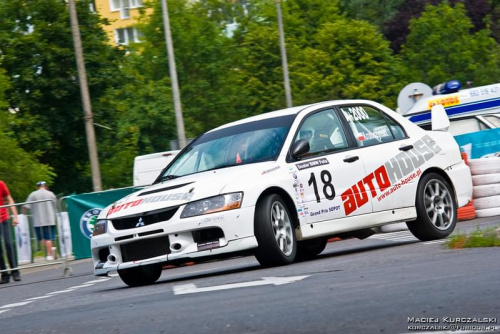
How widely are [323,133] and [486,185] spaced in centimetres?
694

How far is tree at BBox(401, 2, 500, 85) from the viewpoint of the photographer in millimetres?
64625

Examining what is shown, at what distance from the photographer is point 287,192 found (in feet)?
41.1

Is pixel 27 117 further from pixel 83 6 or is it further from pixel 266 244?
pixel 266 244

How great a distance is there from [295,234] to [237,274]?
0.83m

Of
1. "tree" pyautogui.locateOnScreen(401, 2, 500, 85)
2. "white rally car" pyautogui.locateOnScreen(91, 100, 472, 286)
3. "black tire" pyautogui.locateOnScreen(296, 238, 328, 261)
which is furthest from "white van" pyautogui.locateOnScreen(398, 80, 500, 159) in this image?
"tree" pyautogui.locateOnScreen(401, 2, 500, 85)

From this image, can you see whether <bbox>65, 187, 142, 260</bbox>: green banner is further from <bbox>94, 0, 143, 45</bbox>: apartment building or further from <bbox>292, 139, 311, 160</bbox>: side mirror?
<bbox>94, 0, 143, 45</bbox>: apartment building

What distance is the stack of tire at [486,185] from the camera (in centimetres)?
1977

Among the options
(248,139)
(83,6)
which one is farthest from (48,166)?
(248,139)

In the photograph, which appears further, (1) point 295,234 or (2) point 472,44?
(2) point 472,44

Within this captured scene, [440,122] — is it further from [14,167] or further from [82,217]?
[14,167]

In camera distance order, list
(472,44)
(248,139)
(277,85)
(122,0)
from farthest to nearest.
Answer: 1. (122,0)
2. (277,85)
3. (472,44)
4. (248,139)

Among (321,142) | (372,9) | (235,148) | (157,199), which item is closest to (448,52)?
(372,9)

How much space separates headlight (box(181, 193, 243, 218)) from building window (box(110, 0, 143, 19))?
9459 cm

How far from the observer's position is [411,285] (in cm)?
869
